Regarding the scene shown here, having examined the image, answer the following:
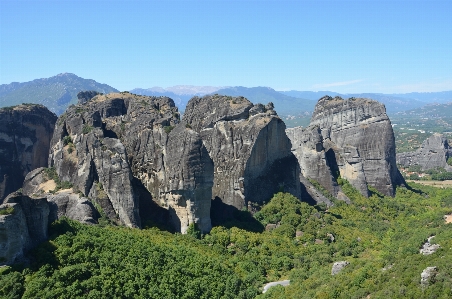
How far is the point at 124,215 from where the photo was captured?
33.0 m

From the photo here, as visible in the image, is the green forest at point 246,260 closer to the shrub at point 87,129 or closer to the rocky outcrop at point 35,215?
the rocky outcrop at point 35,215

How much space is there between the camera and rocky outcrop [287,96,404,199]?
51031 mm

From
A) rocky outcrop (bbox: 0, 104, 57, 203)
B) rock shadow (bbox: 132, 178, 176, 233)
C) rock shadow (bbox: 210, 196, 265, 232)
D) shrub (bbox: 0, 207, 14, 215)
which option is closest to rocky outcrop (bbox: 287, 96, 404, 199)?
rock shadow (bbox: 210, 196, 265, 232)

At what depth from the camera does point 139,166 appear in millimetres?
38344

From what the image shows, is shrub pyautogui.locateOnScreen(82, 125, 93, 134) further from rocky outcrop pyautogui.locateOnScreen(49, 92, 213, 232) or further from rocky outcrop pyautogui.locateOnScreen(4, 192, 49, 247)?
rocky outcrop pyautogui.locateOnScreen(4, 192, 49, 247)

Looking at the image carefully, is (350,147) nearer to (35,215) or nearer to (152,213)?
(152,213)

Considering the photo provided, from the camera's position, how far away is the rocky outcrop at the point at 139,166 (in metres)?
33.5

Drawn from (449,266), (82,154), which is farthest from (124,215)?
(449,266)

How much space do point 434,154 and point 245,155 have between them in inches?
2339

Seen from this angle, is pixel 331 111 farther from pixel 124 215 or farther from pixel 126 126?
pixel 124 215

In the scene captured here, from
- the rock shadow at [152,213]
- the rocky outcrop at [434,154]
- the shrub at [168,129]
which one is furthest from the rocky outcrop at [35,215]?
the rocky outcrop at [434,154]

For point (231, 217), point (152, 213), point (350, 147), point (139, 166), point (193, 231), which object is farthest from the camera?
point (350, 147)

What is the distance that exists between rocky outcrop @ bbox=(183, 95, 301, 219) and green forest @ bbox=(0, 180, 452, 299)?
6.56ft

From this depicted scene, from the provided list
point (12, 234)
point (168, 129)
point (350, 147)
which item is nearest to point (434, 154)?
point (350, 147)
